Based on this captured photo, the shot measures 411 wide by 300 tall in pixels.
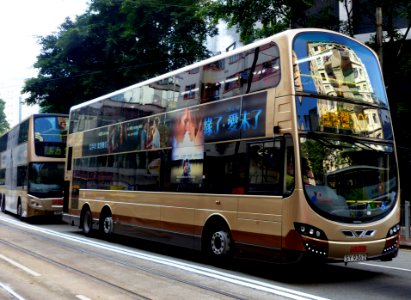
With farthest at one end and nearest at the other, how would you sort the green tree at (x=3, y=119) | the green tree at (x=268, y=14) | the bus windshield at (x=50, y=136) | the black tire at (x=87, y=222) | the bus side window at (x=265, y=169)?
the green tree at (x=3, y=119)
the bus windshield at (x=50, y=136)
the green tree at (x=268, y=14)
the black tire at (x=87, y=222)
the bus side window at (x=265, y=169)

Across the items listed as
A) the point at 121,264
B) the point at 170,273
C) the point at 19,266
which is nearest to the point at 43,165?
the point at 19,266

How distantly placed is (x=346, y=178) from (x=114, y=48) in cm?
2111

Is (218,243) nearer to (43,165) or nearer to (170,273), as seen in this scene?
(170,273)

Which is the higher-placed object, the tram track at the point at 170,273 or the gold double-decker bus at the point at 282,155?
the gold double-decker bus at the point at 282,155

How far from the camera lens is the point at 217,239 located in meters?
10.1

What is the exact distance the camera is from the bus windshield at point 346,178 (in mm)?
8266

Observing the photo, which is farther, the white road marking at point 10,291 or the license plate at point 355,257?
the license plate at point 355,257

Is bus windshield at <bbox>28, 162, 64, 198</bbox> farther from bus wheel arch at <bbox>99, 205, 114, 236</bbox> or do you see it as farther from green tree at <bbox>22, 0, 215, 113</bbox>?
green tree at <bbox>22, 0, 215, 113</bbox>

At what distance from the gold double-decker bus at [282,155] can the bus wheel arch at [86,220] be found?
4595mm

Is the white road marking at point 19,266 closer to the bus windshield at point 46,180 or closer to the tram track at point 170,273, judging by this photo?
the tram track at point 170,273

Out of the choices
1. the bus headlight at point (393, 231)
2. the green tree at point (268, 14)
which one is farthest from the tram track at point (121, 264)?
the green tree at point (268, 14)

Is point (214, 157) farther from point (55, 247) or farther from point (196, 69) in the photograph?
point (55, 247)

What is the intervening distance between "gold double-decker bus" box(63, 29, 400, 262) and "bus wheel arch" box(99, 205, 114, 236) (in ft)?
9.54

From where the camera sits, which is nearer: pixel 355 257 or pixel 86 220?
pixel 355 257
